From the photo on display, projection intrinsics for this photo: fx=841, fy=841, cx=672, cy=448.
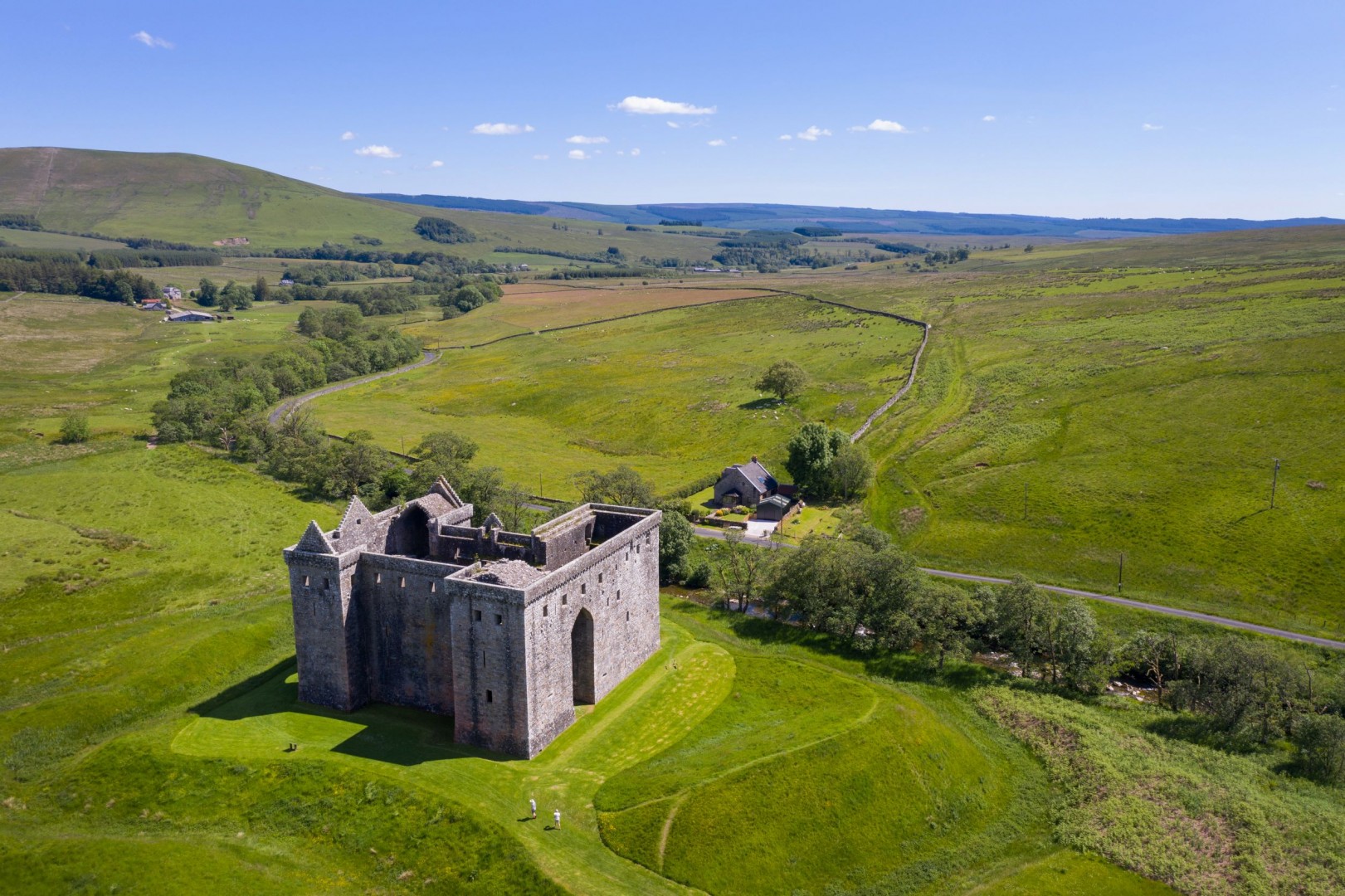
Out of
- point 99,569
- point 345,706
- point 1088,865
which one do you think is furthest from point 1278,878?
point 99,569

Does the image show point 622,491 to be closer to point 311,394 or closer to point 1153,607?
point 1153,607

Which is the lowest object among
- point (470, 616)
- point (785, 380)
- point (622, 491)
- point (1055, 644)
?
point (1055, 644)

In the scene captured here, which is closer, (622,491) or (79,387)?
(622,491)

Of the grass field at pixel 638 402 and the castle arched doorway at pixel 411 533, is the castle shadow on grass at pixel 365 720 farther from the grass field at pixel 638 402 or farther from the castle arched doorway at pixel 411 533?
the grass field at pixel 638 402

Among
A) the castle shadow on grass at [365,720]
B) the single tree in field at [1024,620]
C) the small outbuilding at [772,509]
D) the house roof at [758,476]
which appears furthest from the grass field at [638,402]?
the single tree in field at [1024,620]

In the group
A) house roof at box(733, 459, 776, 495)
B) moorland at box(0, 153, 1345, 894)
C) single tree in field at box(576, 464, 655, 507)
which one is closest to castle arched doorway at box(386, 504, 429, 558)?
moorland at box(0, 153, 1345, 894)

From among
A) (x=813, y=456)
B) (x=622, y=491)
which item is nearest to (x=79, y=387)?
(x=622, y=491)

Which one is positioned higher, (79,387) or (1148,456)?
(1148,456)

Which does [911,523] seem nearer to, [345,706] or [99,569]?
[345,706]
